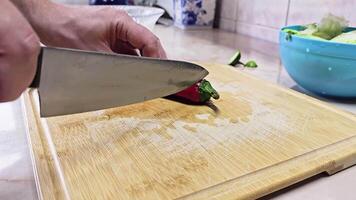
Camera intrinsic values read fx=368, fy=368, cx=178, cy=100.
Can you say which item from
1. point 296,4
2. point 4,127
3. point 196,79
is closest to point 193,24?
point 296,4

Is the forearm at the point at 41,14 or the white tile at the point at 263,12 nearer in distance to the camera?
the forearm at the point at 41,14

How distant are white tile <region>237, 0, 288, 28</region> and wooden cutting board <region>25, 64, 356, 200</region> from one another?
722 mm

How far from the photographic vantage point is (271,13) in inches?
53.2

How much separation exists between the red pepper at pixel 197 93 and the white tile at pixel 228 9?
1052 millimetres

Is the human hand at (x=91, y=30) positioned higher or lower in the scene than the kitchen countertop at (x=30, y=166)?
higher

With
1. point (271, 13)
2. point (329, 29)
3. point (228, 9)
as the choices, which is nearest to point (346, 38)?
point (329, 29)

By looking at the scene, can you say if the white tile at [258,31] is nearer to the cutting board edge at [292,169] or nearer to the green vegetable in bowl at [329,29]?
the green vegetable in bowl at [329,29]

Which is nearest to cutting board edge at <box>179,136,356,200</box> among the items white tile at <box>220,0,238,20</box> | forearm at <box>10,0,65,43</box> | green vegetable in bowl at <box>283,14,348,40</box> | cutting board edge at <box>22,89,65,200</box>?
cutting board edge at <box>22,89,65,200</box>

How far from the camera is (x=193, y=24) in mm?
1677

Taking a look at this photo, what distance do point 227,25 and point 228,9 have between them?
73mm

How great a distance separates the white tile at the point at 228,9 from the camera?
1607 mm

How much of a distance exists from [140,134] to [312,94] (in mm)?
390

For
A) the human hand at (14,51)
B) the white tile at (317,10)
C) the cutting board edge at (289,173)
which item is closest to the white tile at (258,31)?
the white tile at (317,10)

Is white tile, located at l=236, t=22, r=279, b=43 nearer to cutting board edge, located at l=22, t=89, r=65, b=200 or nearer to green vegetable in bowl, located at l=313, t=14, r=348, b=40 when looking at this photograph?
green vegetable in bowl, located at l=313, t=14, r=348, b=40
